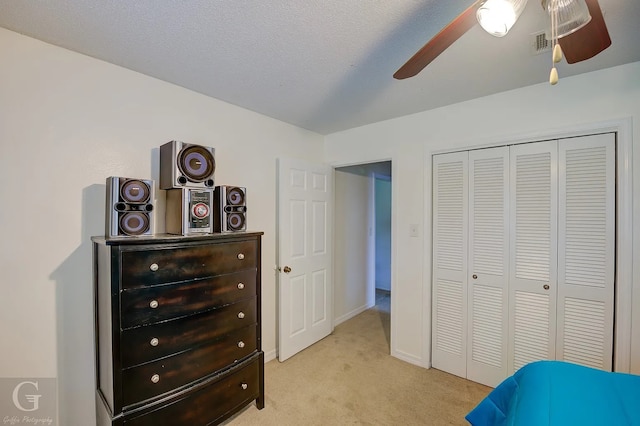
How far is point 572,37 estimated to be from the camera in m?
1.03

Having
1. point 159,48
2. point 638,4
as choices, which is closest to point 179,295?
point 159,48

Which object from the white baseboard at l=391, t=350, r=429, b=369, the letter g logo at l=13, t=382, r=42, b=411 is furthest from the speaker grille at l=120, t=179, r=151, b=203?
the white baseboard at l=391, t=350, r=429, b=369

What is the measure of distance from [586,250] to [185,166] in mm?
2793

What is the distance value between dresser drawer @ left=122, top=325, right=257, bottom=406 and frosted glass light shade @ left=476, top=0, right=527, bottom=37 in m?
2.08

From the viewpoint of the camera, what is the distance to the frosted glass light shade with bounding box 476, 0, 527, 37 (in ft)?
2.97

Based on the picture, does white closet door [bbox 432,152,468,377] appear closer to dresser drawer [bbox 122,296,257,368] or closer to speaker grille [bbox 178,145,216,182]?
dresser drawer [bbox 122,296,257,368]

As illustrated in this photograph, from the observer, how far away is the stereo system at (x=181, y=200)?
154cm

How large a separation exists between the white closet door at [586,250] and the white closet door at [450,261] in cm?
64

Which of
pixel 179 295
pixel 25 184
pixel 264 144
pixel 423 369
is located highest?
pixel 264 144

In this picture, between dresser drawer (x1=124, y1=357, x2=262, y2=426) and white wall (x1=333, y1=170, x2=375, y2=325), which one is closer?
dresser drawer (x1=124, y1=357, x2=262, y2=426)

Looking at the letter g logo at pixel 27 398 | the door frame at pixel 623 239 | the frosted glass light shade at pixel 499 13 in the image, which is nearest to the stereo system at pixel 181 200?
the letter g logo at pixel 27 398

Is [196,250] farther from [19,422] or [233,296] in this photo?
[19,422]

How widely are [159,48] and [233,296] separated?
1.57 meters

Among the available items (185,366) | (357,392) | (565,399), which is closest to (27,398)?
(185,366)
